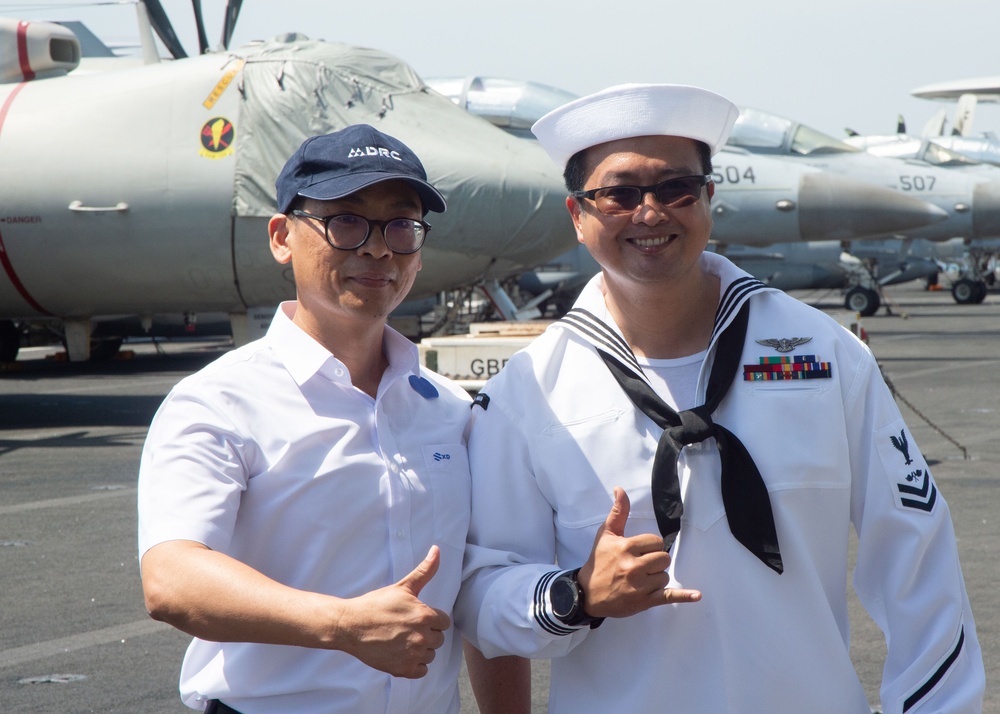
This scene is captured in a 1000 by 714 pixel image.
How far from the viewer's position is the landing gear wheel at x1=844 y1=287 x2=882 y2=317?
30.7 metres

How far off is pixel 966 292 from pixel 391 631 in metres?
39.8

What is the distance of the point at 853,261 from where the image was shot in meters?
34.8

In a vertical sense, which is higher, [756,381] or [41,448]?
[756,381]

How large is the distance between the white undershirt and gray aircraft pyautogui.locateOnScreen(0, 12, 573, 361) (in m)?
8.11

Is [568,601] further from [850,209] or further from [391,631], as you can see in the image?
[850,209]

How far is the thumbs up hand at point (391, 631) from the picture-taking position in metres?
1.71

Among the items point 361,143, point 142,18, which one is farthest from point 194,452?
point 142,18

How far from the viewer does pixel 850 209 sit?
1684 cm

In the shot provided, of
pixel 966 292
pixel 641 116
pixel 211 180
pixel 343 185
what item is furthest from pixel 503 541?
pixel 966 292

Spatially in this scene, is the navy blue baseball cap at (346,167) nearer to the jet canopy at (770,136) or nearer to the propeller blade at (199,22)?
the propeller blade at (199,22)

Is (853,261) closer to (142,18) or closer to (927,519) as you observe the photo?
(142,18)

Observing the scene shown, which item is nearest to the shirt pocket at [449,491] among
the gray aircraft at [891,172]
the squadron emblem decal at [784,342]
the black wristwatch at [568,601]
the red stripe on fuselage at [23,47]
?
the black wristwatch at [568,601]

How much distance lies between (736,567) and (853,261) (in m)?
34.4

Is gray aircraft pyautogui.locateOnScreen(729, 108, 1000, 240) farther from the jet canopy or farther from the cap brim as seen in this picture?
the cap brim
